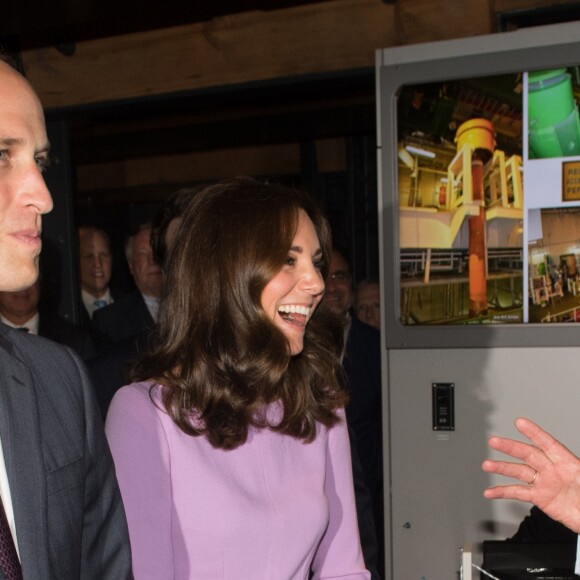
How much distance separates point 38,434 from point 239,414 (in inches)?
24.6

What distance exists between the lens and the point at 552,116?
9.44 ft

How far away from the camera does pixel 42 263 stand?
4.15 m

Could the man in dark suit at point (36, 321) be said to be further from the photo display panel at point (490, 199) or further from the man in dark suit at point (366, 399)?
the photo display panel at point (490, 199)

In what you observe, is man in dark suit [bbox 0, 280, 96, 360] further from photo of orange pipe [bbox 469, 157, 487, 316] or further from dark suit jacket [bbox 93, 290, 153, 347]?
photo of orange pipe [bbox 469, 157, 487, 316]

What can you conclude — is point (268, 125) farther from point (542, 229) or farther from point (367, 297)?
point (542, 229)

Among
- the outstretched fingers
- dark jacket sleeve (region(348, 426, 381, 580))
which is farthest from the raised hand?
dark jacket sleeve (region(348, 426, 381, 580))

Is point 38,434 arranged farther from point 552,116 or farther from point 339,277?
point 339,277

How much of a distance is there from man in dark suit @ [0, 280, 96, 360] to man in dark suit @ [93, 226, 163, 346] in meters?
0.12

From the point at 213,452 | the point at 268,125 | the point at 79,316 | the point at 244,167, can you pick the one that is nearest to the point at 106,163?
the point at 244,167

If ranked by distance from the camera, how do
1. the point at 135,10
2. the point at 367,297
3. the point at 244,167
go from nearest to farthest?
the point at 135,10, the point at 367,297, the point at 244,167

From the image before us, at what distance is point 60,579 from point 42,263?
121 inches

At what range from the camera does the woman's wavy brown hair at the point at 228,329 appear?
71.3 inches

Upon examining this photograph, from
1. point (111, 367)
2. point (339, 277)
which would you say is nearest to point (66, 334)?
point (339, 277)

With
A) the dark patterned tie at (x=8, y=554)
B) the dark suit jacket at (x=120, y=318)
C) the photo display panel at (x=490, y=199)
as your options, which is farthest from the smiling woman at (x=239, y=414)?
the dark suit jacket at (x=120, y=318)
